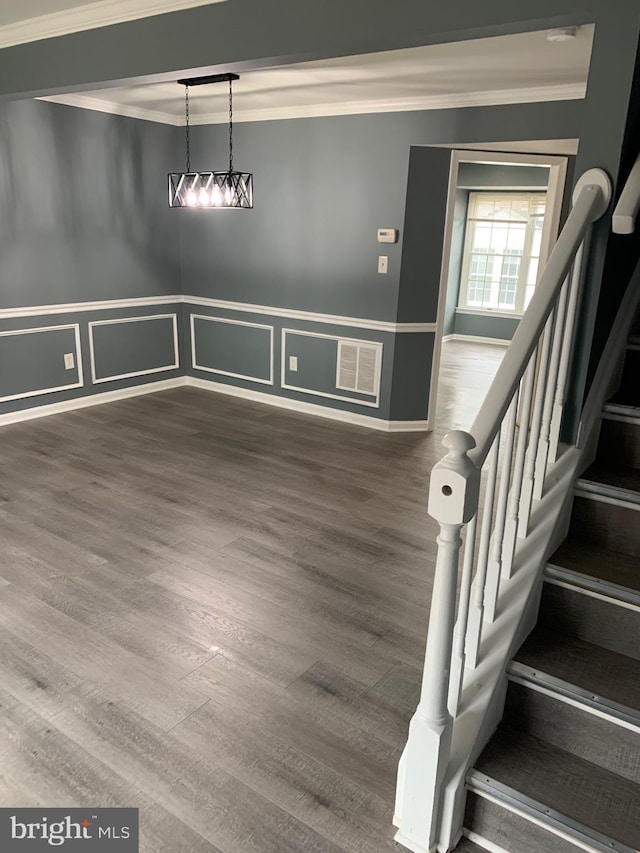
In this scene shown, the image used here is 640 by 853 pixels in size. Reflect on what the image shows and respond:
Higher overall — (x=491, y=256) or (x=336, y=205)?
(x=336, y=205)

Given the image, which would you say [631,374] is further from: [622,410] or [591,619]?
[591,619]

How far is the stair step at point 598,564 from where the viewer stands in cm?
188

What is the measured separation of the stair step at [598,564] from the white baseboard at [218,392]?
10.8 feet

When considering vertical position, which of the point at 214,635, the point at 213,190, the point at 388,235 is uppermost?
the point at 213,190

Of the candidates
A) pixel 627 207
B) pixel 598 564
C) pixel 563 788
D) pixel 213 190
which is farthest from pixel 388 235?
pixel 563 788

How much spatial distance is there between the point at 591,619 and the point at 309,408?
4.04 meters

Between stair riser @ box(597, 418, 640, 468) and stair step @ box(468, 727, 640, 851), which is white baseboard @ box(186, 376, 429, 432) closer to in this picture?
stair riser @ box(597, 418, 640, 468)

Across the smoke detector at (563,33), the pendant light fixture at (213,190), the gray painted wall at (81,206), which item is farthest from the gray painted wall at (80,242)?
the smoke detector at (563,33)

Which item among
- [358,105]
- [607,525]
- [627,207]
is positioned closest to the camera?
[627,207]

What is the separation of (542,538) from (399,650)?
0.91 meters

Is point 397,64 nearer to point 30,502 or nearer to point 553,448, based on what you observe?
point 553,448

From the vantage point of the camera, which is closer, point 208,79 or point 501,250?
point 208,79

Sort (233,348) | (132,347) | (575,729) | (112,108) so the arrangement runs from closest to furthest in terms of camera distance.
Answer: (575,729) < (112,108) < (132,347) < (233,348)

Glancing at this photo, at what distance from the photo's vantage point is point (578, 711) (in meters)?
1.73
